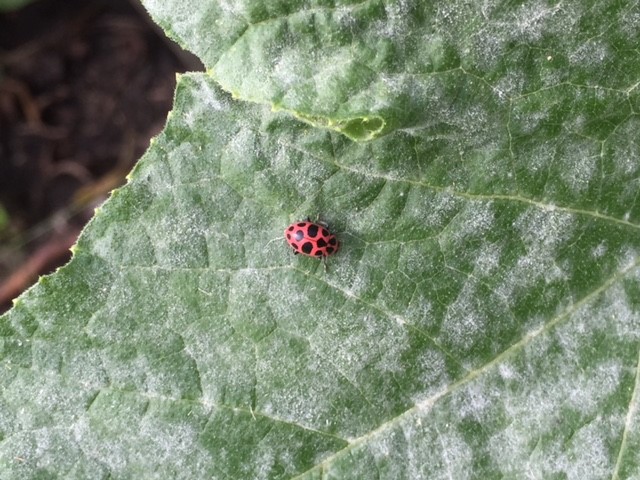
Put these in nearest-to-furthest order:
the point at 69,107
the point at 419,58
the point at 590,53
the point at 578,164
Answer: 1. the point at 419,58
2. the point at 590,53
3. the point at 578,164
4. the point at 69,107

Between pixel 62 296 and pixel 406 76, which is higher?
pixel 406 76

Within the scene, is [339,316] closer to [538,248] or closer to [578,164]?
[538,248]

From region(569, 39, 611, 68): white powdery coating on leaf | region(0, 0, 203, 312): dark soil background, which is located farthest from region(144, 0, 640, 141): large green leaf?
region(0, 0, 203, 312): dark soil background

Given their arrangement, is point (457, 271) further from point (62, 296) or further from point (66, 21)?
point (66, 21)

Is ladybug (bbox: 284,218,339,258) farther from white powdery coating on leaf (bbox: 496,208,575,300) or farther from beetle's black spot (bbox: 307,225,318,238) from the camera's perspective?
white powdery coating on leaf (bbox: 496,208,575,300)

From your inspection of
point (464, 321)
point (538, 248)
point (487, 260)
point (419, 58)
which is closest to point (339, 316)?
point (464, 321)

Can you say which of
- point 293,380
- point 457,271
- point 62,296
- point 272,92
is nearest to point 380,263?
point 457,271

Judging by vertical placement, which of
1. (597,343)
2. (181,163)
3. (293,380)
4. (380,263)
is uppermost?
(181,163)
